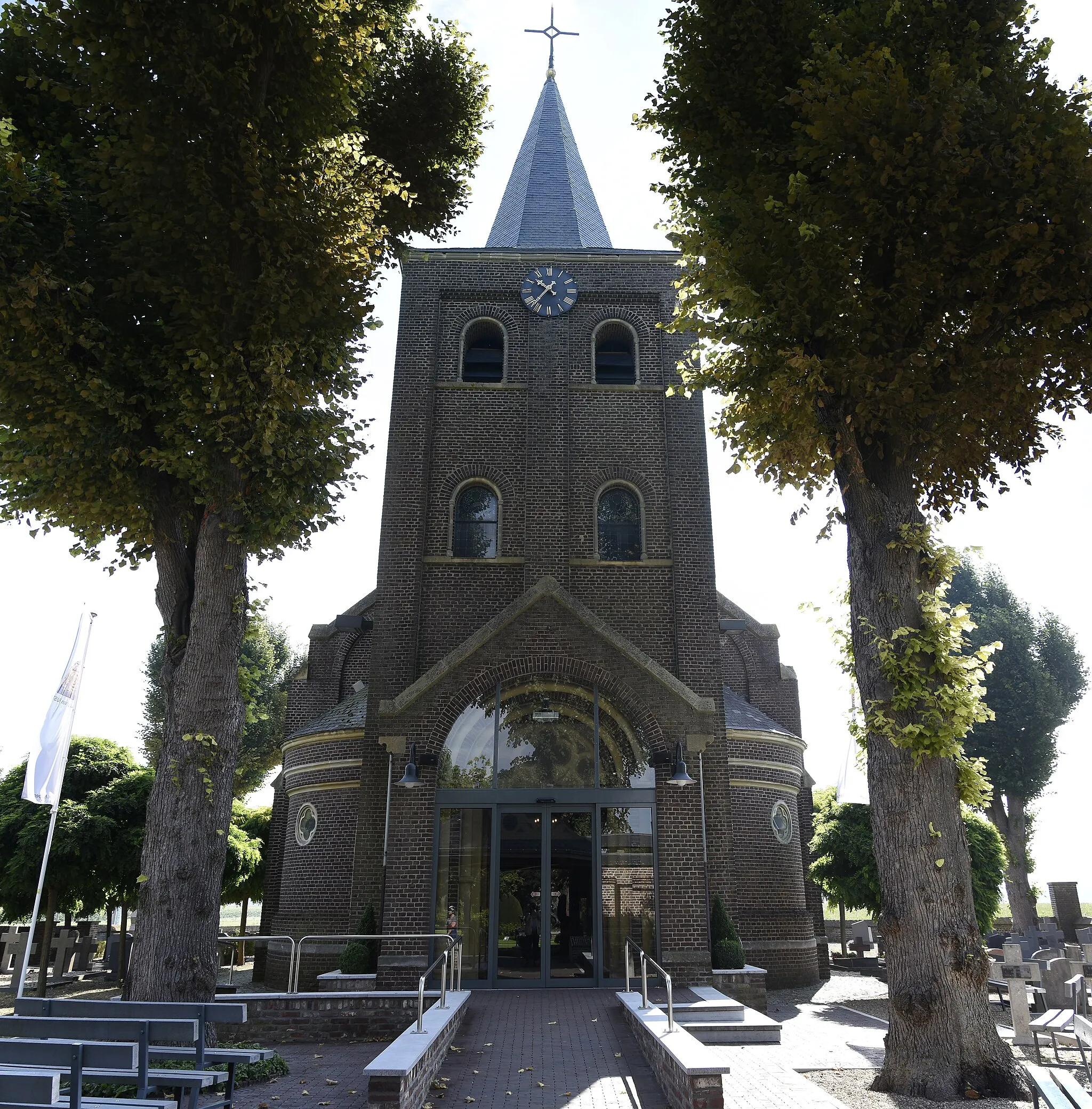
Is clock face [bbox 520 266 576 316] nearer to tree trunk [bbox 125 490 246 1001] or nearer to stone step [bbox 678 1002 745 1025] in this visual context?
tree trunk [bbox 125 490 246 1001]

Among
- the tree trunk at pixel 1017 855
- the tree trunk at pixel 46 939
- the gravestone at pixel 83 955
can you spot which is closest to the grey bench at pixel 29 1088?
the tree trunk at pixel 46 939

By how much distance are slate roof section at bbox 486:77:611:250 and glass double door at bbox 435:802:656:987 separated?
1305 cm

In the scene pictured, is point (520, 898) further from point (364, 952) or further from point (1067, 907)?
point (1067, 907)

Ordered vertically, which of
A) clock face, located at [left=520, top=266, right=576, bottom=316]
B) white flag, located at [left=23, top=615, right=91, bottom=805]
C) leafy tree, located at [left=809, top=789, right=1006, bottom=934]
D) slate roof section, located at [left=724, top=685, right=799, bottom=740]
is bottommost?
leafy tree, located at [left=809, top=789, right=1006, bottom=934]

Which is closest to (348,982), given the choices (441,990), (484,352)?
(441,990)

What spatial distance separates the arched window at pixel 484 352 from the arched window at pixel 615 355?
2193mm

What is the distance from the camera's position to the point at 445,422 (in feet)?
63.9

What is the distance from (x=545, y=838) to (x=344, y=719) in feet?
19.1

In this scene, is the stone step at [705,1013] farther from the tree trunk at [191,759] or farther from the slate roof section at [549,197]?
the slate roof section at [549,197]

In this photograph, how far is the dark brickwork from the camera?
50.7 ft

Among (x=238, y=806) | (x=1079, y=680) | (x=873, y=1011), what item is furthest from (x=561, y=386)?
(x=1079, y=680)

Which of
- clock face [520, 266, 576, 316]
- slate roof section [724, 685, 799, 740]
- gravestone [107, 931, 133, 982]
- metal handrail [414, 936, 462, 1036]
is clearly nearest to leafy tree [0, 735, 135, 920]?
gravestone [107, 931, 133, 982]

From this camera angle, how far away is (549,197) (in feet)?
78.4

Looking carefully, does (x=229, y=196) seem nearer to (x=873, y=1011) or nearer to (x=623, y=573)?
(x=623, y=573)
